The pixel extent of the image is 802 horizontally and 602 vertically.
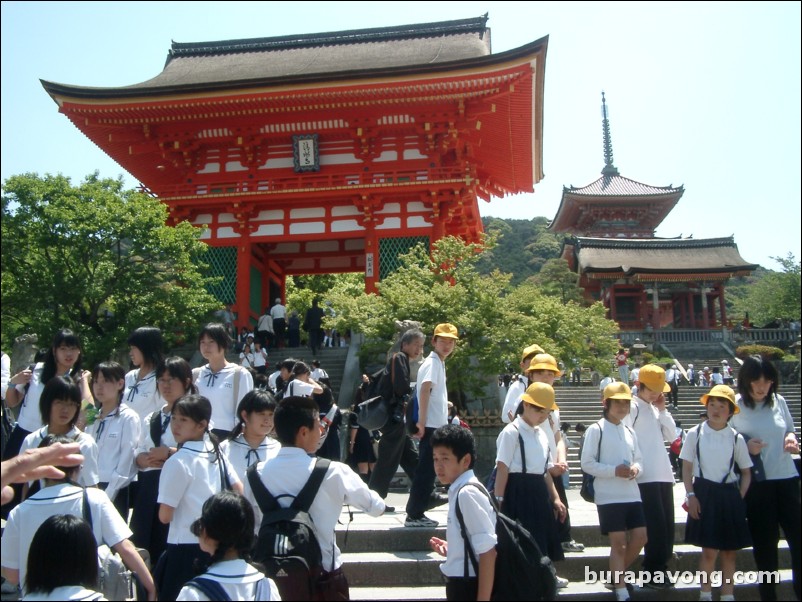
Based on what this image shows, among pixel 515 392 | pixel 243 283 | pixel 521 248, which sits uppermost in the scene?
pixel 521 248

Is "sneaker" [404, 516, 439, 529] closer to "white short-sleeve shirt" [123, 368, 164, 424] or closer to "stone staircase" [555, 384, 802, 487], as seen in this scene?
"white short-sleeve shirt" [123, 368, 164, 424]

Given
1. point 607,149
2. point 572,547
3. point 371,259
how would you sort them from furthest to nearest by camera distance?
point 607,149 < point 371,259 < point 572,547

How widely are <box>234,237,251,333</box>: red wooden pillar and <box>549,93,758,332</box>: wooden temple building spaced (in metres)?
19.9

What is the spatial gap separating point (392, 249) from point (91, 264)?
7414 mm

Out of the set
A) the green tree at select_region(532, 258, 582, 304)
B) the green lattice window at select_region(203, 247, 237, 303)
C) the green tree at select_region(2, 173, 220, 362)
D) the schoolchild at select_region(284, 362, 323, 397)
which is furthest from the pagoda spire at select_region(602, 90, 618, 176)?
the schoolchild at select_region(284, 362, 323, 397)

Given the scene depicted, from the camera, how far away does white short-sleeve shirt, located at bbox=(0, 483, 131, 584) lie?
335cm

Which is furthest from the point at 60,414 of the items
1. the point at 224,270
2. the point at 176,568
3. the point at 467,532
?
the point at 224,270

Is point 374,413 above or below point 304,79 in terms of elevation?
below

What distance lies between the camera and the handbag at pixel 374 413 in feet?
19.3

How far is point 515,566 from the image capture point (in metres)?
3.67

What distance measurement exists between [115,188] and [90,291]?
2.32 meters

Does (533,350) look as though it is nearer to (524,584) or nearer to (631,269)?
(524,584)

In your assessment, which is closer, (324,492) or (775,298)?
(324,492)

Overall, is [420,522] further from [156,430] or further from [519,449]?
[156,430]
